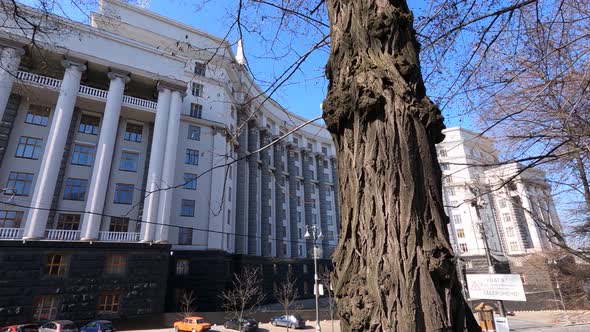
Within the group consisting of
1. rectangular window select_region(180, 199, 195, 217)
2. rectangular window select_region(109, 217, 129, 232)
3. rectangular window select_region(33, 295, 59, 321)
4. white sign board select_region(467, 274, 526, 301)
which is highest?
rectangular window select_region(180, 199, 195, 217)

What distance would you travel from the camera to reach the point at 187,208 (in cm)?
2714

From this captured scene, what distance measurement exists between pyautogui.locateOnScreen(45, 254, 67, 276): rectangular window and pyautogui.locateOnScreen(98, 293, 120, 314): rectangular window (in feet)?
9.61

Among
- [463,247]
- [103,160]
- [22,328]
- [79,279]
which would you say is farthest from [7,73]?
[463,247]

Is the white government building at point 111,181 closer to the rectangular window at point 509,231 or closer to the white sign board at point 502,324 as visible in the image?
the white sign board at point 502,324

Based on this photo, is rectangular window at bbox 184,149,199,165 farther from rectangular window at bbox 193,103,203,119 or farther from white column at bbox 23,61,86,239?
white column at bbox 23,61,86,239

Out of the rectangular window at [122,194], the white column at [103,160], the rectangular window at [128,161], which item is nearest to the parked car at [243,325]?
the white column at [103,160]

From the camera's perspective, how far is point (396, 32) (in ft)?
6.68

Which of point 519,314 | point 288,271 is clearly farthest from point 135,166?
point 519,314

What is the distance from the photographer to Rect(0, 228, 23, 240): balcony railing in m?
19.5

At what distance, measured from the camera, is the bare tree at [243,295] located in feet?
83.9

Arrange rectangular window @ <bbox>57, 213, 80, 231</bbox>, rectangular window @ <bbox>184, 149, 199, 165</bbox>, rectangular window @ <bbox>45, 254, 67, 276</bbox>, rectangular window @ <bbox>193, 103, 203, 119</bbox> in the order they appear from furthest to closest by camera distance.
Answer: rectangular window @ <bbox>193, 103, 203, 119</bbox> → rectangular window @ <bbox>184, 149, 199, 165</bbox> → rectangular window @ <bbox>57, 213, 80, 231</bbox> → rectangular window @ <bbox>45, 254, 67, 276</bbox>

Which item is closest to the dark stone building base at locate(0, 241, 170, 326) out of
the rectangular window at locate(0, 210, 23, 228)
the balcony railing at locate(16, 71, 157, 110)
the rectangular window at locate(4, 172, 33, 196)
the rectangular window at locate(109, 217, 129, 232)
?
the rectangular window at locate(109, 217, 129, 232)

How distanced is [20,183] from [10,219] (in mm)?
2557

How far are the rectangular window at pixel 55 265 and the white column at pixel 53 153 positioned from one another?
1.63 m
